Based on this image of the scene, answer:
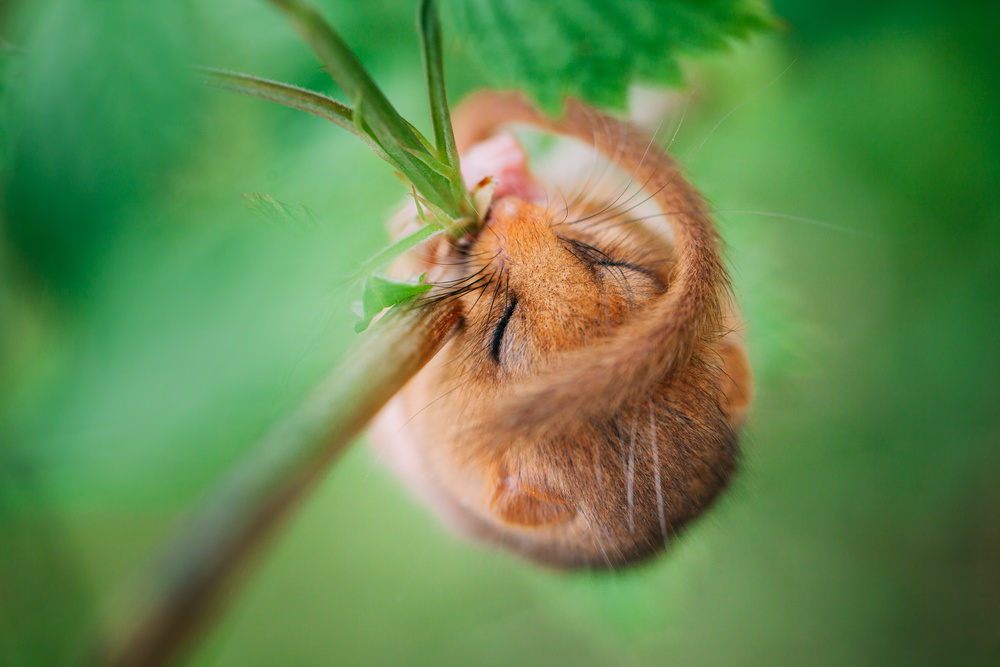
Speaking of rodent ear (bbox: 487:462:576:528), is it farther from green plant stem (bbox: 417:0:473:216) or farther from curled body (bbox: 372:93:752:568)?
green plant stem (bbox: 417:0:473:216)

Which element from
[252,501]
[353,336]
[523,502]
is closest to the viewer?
[252,501]

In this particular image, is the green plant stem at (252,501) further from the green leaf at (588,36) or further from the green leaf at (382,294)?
the green leaf at (588,36)

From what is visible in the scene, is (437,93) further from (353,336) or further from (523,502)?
(523,502)

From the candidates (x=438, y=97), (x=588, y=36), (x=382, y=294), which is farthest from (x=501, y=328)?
(x=588, y=36)

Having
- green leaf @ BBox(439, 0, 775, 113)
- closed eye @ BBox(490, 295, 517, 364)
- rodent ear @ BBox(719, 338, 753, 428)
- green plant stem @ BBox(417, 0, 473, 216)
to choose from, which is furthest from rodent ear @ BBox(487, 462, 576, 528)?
green leaf @ BBox(439, 0, 775, 113)

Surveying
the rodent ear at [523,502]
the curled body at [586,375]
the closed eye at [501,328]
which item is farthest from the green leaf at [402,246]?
the rodent ear at [523,502]

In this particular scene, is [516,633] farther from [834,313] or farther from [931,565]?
[834,313]
